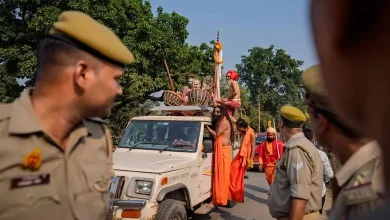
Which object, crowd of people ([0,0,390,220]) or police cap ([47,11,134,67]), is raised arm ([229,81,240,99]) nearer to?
crowd of people ([0,0,390,220])

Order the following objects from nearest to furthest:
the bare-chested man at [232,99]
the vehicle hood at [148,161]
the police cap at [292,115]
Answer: the police cap at [292,115]
the vehicle hood at [148,161]
the bare-chested man at [232,99]

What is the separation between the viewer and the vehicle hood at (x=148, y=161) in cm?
471

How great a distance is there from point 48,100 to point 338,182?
1.23 metres

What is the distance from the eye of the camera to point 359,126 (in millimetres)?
434

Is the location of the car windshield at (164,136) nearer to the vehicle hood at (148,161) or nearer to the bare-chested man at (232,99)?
the vehicle hood at (148,161)

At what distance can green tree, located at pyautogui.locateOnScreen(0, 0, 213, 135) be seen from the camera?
1573 centimetres

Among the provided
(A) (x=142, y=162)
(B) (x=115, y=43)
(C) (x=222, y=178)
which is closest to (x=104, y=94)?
(B) (x=115, y=43)

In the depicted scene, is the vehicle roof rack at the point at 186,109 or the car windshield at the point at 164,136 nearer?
the car windshield at the point at 164,136

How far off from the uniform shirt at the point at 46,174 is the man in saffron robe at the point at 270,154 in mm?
6331

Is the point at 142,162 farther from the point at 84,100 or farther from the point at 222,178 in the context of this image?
the point at 84,100

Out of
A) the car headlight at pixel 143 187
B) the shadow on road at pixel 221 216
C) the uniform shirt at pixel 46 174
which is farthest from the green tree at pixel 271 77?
the uniform shirt at pixel 46 174

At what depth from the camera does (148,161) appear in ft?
16.6

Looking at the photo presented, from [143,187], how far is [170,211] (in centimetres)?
46

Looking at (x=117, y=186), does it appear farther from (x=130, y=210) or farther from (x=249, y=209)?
(x=249, y=209)
